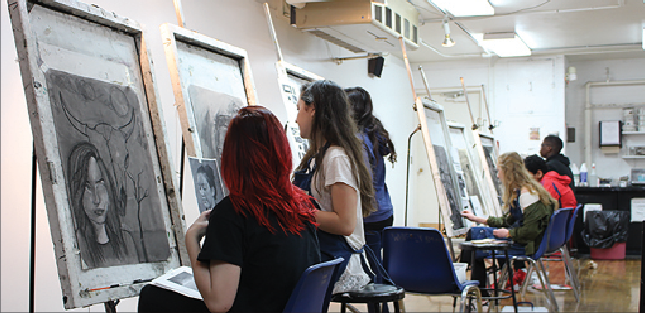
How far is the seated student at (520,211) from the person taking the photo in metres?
4.21

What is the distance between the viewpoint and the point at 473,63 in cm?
917

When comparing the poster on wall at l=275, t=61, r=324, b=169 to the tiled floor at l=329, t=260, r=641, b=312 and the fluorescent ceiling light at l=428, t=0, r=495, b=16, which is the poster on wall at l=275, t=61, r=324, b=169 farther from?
the fluorescent ceiling light at l=428, t=0, r=495, b=16

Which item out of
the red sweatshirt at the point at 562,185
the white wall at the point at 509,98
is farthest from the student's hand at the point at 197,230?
the white wall at the point at 509,98

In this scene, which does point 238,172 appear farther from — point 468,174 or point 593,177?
point 593,177

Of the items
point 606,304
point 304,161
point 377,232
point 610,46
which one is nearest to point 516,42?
point 610,46

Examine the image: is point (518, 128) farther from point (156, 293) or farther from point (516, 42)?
point (156, 293)

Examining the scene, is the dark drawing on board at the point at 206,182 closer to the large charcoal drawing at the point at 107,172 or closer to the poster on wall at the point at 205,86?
the poster on wall at the point at 205,86

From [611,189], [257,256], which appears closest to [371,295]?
[257,256]

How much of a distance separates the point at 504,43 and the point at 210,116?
536cm

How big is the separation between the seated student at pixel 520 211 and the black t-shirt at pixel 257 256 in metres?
2.91

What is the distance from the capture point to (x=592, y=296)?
5141 mm

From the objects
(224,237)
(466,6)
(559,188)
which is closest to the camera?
(224,237)

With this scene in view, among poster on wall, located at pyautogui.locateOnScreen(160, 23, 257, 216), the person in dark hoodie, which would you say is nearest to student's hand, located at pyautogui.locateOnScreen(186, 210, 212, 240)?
poster on wall, located at pyautogui.locateOnScreen(160, 23, 257, 216)

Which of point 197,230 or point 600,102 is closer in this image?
point 197,230
